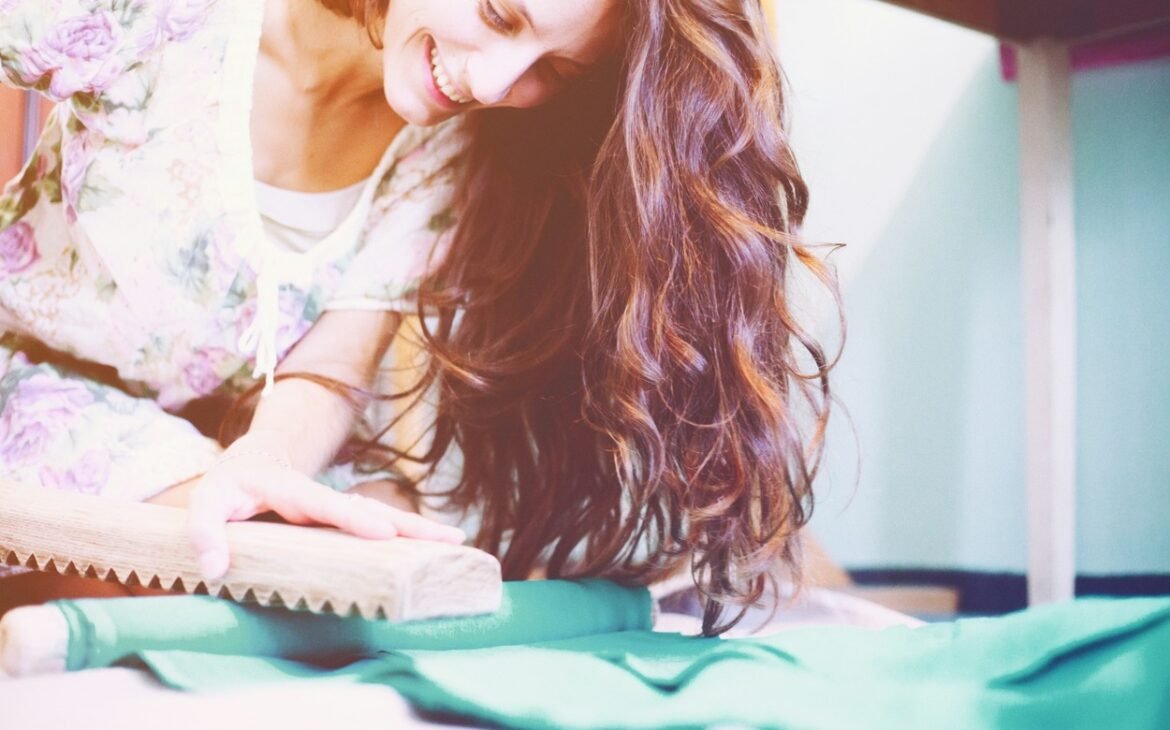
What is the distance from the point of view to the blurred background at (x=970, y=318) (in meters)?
1.03

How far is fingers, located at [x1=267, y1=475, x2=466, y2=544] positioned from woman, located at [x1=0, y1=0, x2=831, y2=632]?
99mm

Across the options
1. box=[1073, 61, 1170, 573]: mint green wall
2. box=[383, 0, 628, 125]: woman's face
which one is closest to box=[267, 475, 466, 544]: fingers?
box=[383, 0, 628, 125]: woman's face

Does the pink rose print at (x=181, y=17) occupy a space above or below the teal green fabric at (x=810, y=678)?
above

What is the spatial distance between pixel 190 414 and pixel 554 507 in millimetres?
266

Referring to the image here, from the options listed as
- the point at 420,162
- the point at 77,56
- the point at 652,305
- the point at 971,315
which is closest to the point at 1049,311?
the point at 971,315

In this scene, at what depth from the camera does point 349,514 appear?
0.50 meters

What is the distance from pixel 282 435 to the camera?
0.69 meters

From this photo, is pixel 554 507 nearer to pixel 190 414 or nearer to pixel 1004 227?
pixel 190 414

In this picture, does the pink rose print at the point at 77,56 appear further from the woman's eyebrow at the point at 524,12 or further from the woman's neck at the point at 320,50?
the woman's eyebrow at the point at 524,12

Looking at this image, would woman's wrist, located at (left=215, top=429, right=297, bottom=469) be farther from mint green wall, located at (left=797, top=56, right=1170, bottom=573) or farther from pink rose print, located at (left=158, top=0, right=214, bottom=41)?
mint green wall, located at (left=797, top=56, right=1170, bottom=573)

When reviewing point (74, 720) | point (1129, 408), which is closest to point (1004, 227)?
point (1129, 408)

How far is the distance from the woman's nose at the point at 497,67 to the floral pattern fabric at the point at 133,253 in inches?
5.5

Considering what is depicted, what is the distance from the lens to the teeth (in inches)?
27.4

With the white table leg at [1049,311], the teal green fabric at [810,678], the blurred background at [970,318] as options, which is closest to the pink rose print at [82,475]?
the teal green fabric at [810,678]
